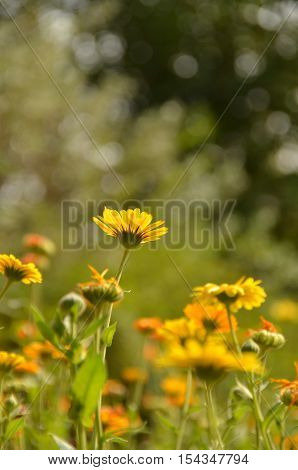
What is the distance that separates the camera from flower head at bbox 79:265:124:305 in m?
0.34

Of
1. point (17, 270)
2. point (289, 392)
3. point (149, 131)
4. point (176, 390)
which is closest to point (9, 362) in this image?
point (17, 270)

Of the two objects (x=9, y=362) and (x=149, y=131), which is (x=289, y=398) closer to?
(x=9, y=362)

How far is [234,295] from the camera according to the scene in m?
0.35

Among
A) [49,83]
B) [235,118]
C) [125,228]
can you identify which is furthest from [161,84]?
Result: [125,228]

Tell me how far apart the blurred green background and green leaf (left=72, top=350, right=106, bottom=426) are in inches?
8.8

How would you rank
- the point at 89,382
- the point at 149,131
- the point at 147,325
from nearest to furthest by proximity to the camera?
the point at 89,382
the point at 147,325
the point at 149,131

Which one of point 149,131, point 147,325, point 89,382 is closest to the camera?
point 89,382

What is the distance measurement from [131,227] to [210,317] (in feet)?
0.27

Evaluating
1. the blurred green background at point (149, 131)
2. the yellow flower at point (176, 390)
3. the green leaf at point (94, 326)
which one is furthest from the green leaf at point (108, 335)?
the yellow flower at point (176, 390)

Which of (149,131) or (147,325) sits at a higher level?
(149,131)

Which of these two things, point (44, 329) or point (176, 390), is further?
point (176, 390)

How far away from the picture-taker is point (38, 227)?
1835 mm

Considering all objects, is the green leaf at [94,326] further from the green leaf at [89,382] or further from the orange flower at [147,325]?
the orange flower at [147,325]

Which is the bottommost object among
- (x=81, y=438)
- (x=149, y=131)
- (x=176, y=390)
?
(x=81, y=438)
